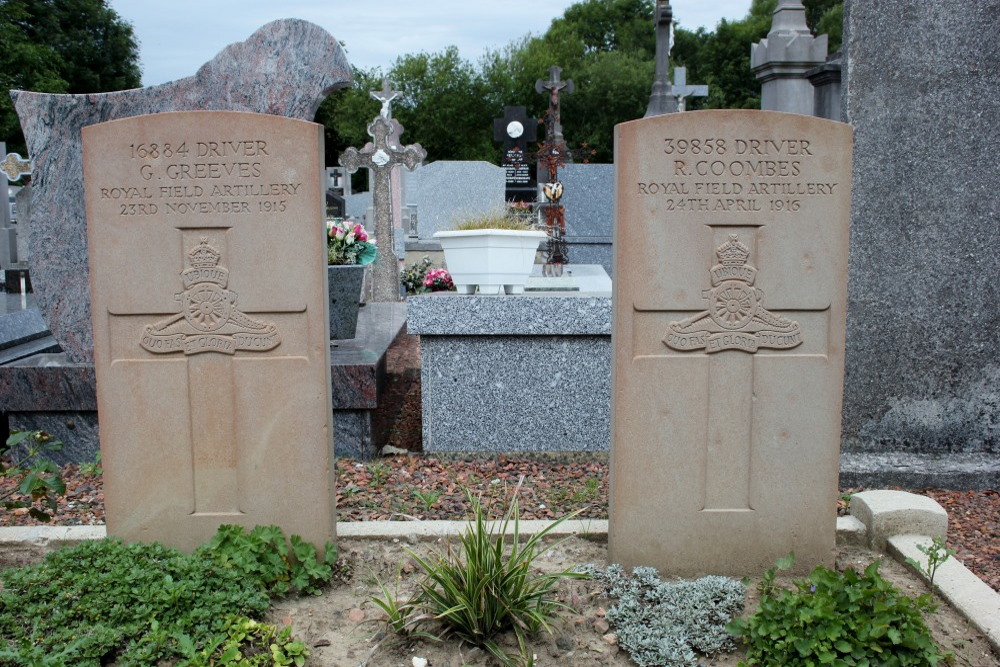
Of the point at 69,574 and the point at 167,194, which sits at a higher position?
the point at 167,194

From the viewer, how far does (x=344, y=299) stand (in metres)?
5.80

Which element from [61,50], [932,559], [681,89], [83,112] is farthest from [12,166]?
[61,50]

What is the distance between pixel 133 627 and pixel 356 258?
12.9ft

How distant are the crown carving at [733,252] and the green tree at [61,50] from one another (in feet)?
98.3

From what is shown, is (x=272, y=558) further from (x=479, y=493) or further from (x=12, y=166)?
(x=12, y=166)

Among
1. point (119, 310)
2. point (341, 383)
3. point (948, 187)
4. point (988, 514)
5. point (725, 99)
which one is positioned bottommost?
point (988, 514)

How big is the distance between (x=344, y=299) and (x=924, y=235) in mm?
3517

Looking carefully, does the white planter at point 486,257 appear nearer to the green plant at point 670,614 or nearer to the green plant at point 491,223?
the green plant at point 491,223

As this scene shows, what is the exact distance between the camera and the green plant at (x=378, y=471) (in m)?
4.37

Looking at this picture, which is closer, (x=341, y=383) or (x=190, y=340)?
(x=190, y=340)

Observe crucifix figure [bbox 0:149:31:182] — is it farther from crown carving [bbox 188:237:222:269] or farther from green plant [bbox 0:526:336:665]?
green plant [bbox 0:526:336:665]

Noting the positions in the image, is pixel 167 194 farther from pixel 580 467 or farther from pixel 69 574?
pixel 580 467

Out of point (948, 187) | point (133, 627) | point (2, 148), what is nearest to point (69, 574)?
point (133, 627)

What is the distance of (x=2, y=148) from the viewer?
1506 cm
